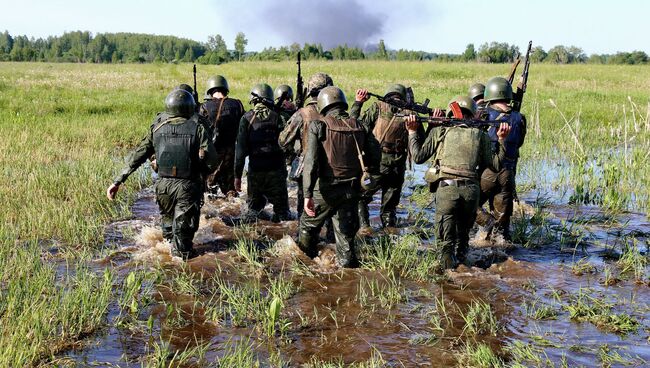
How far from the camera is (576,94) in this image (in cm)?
2673

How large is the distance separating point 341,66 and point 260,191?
36418 millimetres

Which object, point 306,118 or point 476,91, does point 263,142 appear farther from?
point 476,91

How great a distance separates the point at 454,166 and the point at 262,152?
9.91 feet

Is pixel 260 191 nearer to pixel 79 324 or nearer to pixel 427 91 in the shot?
pixel 79 324

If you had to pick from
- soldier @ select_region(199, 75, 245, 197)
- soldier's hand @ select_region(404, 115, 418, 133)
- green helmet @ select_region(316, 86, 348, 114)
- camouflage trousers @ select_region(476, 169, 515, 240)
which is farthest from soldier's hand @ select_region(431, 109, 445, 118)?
soldier @ select_region(199, 75, 245, 197)

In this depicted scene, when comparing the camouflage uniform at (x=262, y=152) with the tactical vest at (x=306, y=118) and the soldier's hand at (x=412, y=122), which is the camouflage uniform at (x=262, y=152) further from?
the soldier's hand at (x=412, y=122)

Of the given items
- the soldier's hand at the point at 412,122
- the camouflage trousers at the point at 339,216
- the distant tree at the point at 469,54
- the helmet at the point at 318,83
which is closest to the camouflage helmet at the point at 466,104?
the soldier's hand at the point at 412,122

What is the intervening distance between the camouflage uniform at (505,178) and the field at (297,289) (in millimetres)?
351

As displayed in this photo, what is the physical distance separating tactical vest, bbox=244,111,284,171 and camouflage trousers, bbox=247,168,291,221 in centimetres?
12

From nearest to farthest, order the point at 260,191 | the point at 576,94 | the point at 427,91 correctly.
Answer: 1. the point at 260,191
2. the point at 576,94
3. the point at 427,91

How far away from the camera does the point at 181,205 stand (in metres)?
6.84

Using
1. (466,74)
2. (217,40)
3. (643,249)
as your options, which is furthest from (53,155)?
(217,40)

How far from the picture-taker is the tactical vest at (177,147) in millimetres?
6719

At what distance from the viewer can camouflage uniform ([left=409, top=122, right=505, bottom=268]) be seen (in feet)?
21.1
